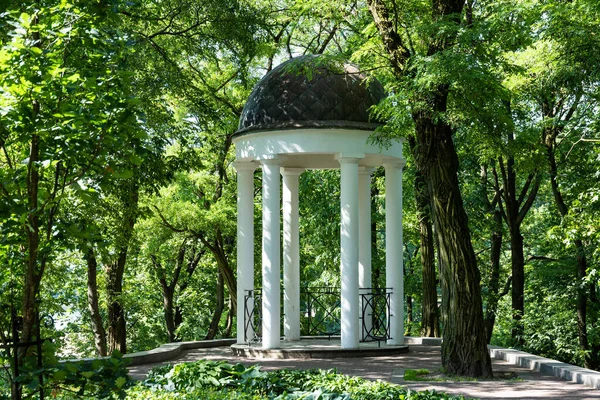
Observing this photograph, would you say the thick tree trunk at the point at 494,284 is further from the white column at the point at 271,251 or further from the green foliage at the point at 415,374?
the green foliage at the point at 415,374

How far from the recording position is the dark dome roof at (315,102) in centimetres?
1750

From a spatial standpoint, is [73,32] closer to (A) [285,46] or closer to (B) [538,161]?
(B) [538,161]

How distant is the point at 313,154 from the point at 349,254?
246 centimetres

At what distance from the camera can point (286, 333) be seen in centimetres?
2044

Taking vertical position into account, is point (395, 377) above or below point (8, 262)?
below

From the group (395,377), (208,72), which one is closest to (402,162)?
(395,377)

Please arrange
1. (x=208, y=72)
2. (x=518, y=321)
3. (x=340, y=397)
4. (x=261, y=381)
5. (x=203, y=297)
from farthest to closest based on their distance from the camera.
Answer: (x=203, y=297) < (x=208, y=72) < (x=518, y=321) < (x=261, y=381) < (x=340, y=397)

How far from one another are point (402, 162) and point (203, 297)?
1866 centimetres

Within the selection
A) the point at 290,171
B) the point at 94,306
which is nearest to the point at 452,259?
the point at 290,171

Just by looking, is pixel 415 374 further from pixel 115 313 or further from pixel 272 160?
pixel 115 313

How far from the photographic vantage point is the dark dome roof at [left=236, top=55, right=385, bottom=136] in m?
17.5

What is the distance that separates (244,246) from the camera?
62.8ft

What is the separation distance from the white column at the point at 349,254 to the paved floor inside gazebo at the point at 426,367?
72cm

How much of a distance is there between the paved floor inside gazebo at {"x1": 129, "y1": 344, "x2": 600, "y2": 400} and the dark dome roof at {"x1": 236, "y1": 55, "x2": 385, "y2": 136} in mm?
5048
